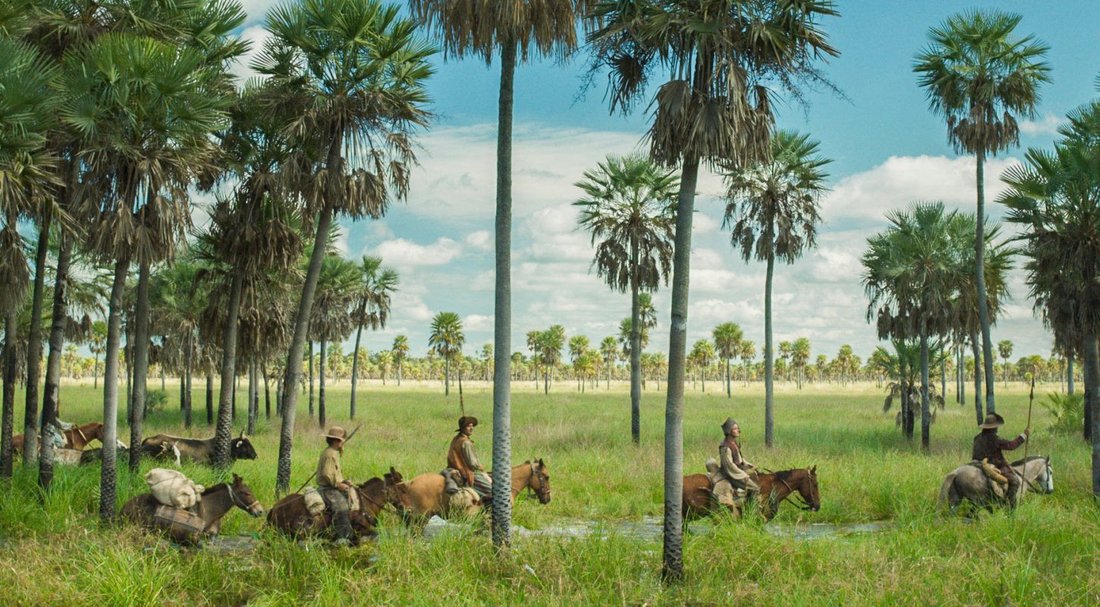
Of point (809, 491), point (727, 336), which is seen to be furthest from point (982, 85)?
point (727, 336)

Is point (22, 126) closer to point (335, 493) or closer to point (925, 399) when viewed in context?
point (335, 493)

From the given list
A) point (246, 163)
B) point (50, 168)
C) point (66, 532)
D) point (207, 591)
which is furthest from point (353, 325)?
point (207, 591)

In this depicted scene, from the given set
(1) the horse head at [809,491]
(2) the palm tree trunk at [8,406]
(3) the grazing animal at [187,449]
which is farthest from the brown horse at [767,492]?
(2) the palm tree trunk at [8,406]

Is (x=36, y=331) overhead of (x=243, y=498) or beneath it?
overhead

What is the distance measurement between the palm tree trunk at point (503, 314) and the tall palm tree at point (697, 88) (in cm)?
175

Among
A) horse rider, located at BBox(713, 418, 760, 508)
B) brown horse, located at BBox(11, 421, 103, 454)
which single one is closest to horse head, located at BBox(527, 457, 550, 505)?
horse rider, located at BBox(713, 418, 760, 508)

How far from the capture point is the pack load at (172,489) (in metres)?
12.0

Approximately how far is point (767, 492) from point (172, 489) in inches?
383

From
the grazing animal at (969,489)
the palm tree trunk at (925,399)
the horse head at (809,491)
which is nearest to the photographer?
the grazing animal at (969,489)

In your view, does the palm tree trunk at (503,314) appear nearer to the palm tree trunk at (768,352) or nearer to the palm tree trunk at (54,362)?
the palm tree trunk at (54,362)

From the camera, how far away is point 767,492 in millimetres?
14234

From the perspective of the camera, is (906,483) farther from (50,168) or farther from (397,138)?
(50,168)

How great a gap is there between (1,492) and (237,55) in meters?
10.5

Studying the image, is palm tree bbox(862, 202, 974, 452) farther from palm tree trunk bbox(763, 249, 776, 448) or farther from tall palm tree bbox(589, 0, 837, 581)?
tall palm tree bbox(589, 0, 837, 581)
